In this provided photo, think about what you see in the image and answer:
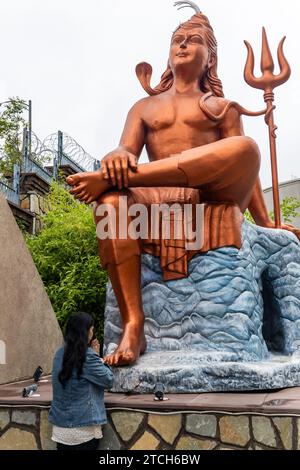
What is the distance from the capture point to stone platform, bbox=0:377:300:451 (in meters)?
2.36

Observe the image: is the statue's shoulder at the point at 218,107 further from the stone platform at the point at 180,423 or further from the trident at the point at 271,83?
the stone platform at the point at 180,423

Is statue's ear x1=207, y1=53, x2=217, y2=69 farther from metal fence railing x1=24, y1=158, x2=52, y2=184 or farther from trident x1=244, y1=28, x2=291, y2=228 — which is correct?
metal fence railing x1=24, y1=158, x2=52, y2=184

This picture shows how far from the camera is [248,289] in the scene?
346cm

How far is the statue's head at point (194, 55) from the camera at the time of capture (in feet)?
13.2

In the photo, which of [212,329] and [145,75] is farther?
[145,75]

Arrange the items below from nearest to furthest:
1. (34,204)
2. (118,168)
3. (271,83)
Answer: (118,168), (271,83), (34,204)

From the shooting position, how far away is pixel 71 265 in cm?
692

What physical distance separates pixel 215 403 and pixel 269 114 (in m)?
2.70

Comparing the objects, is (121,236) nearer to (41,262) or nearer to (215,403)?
(215,403)

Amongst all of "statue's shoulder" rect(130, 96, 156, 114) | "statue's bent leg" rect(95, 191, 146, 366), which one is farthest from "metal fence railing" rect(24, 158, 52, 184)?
"statue's bent leg" rect(95, 191, 146, 366)

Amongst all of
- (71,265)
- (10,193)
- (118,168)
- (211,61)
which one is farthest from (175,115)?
(10,193)

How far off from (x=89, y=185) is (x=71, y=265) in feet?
12.3

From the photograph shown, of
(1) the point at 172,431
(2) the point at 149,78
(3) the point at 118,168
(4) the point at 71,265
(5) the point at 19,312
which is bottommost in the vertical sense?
(1) the point at 172,431

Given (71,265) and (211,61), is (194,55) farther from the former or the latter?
(71,265)
